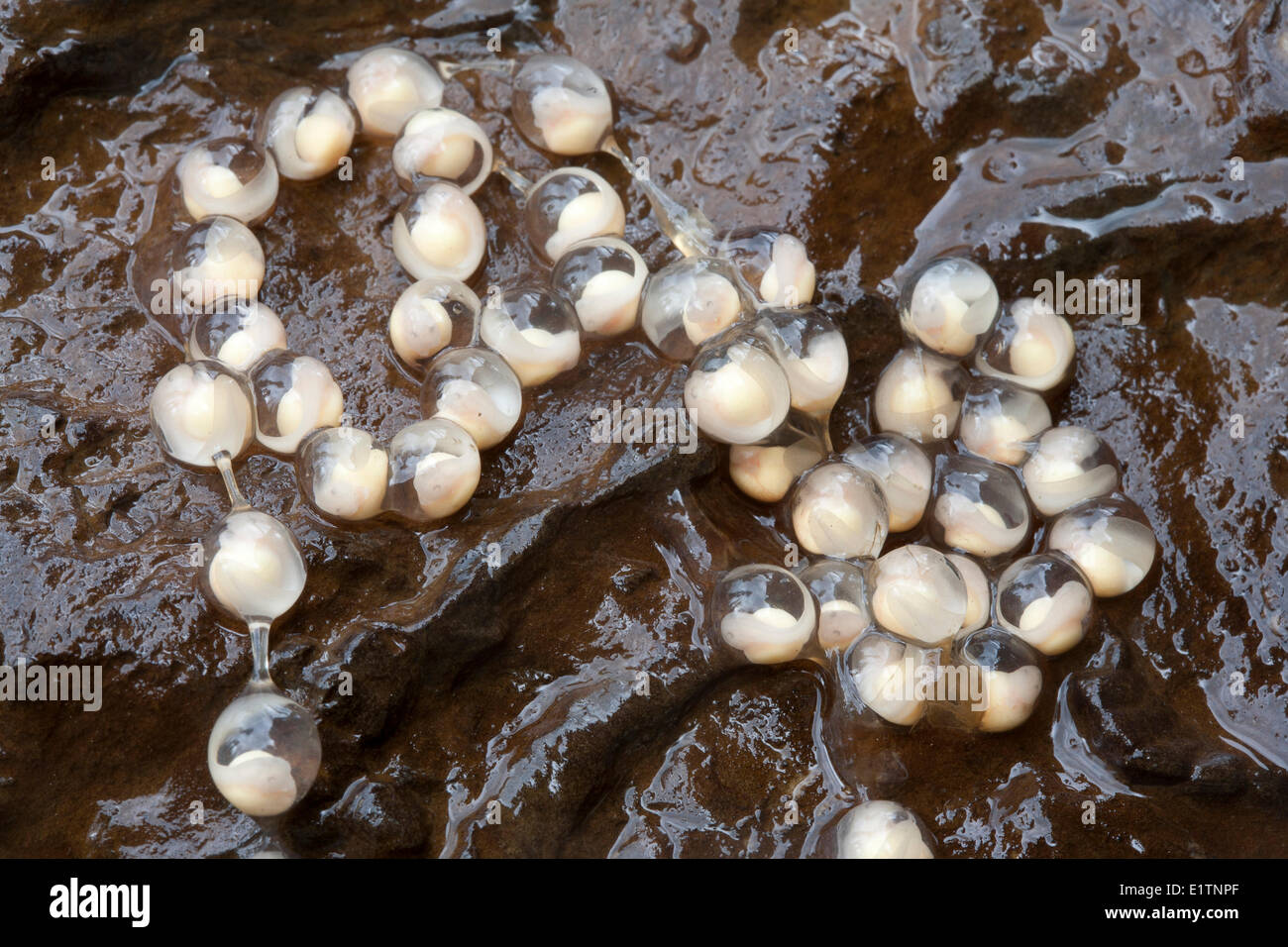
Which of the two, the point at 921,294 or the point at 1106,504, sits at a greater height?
the point at 921,294

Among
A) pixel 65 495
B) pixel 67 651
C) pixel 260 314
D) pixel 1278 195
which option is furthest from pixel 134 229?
pixel 1278 195

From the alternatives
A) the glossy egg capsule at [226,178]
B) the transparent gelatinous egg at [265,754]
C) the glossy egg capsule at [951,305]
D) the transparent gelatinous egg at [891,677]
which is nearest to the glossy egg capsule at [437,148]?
the glossy egg capsule at [226,178]

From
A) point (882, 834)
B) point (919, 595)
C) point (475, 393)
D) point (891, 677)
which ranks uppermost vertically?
point (475, 393)

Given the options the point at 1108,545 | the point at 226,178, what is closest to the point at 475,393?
the point at 226,178

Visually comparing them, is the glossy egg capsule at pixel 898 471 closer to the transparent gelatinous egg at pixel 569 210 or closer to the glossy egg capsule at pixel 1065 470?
the glossy egg capsule at pixel 1065 470

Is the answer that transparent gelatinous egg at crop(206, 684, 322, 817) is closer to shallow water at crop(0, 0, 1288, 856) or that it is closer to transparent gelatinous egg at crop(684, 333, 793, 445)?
shallow water at crop(0, 0, 1288, 856)

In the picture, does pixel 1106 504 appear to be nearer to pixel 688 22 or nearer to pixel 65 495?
pixel 688 22

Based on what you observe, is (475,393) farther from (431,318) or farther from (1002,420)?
(1002,420)
